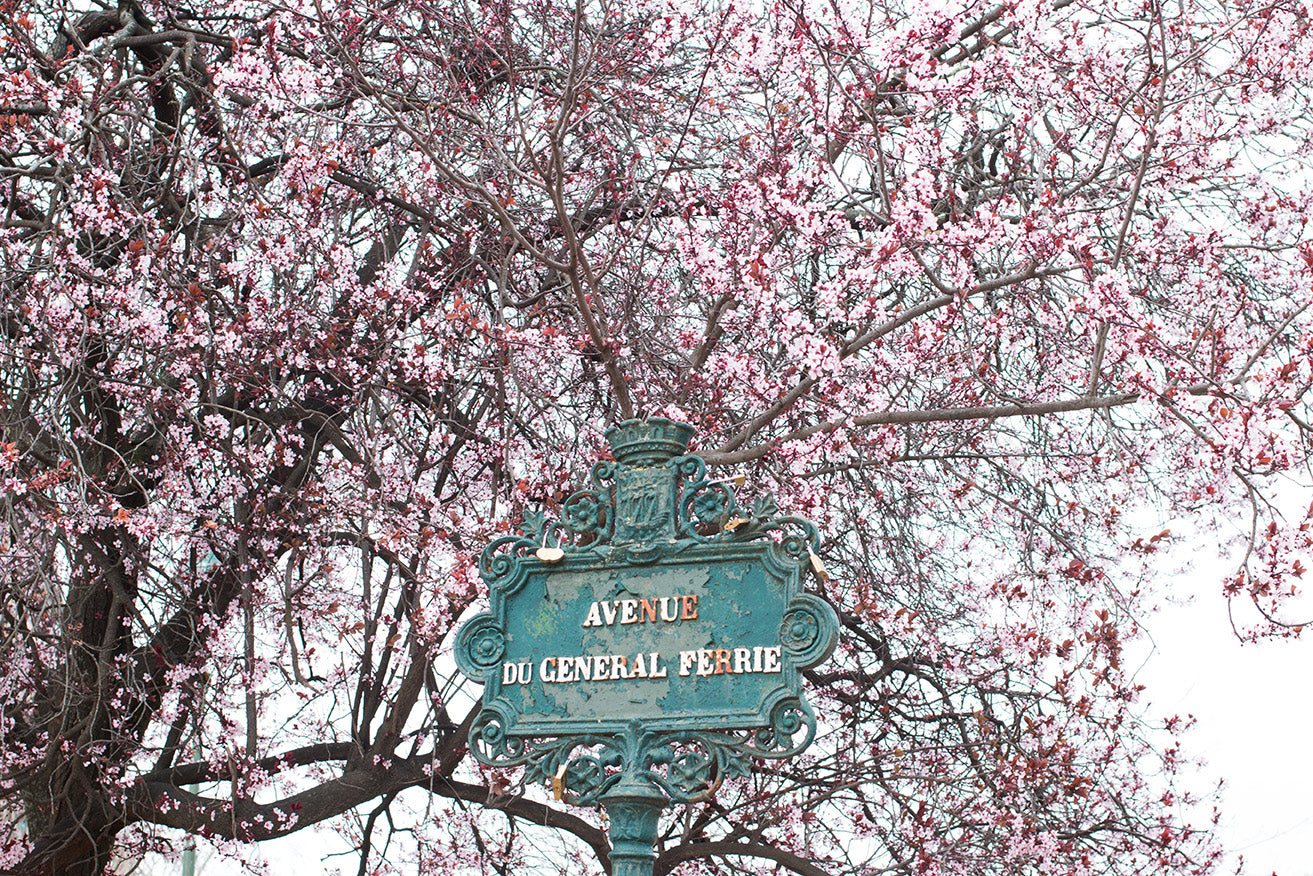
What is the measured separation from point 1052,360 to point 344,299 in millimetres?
4346

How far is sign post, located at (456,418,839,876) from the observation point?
4.10 metres

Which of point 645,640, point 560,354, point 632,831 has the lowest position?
point 632,831

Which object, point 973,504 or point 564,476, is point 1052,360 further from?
point 564,476

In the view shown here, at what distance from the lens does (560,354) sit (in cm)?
752

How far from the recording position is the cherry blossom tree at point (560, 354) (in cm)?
705

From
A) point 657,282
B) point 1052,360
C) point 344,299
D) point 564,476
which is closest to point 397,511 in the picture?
point 564,476

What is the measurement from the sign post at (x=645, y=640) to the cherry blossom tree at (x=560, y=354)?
6.28 ft

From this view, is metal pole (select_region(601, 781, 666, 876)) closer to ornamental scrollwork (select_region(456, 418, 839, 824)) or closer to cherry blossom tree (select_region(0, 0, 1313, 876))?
ornamental scrollwork (select_region(456, 418, 839, 824))

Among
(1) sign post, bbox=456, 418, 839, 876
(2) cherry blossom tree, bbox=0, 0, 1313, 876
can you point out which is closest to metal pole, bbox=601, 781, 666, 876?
(1) sign post, bbox=456, 418, 839, 876

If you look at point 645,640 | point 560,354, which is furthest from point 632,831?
point 560,354

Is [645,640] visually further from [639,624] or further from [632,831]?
[632,831]

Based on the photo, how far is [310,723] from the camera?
30.8 ft

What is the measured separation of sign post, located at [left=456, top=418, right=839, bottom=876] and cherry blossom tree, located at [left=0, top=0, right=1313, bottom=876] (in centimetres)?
191

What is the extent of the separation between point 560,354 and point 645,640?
3.49 meters
